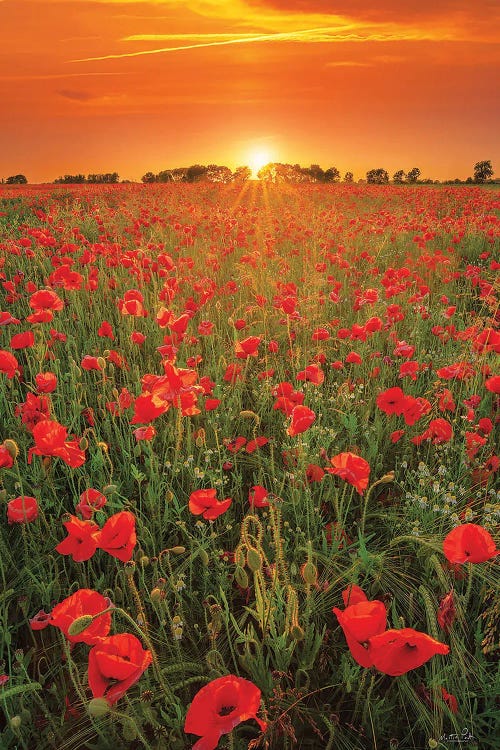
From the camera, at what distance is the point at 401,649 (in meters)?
1.08

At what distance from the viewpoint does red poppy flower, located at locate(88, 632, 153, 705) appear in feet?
3.59

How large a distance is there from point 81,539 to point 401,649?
0.90 meters

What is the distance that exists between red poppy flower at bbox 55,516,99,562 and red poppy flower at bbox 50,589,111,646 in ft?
0.50

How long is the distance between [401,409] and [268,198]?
584 inches

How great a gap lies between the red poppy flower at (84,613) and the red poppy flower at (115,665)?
0.12 m

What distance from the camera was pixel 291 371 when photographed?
3797 millimetres

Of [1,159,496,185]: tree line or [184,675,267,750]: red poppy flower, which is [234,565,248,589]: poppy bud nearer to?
[184,675,267,750]: red poppy flower

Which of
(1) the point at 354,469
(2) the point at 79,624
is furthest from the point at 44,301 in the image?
(2) the point at 79,624

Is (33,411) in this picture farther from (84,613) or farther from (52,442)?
(84,613)

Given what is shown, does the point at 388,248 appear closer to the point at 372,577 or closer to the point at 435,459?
the point at 435,459

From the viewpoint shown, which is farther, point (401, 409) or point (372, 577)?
point (401, 409)

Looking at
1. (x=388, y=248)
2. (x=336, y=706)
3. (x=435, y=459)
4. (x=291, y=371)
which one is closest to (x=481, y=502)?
(x=435, y=459)
